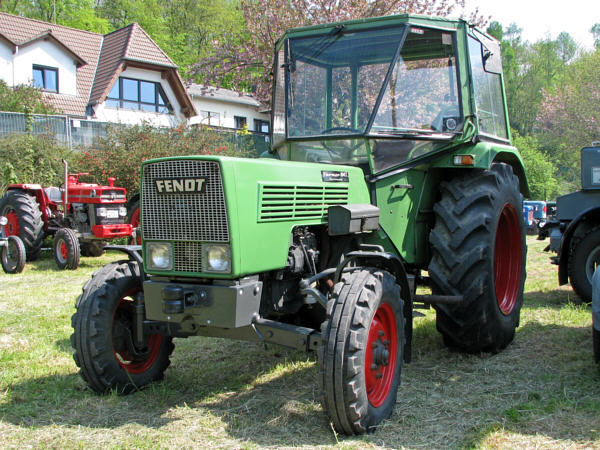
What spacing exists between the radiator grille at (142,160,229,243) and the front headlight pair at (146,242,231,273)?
41mm

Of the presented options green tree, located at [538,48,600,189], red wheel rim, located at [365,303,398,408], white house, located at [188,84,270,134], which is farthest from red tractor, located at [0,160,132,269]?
green tree, located at [538,48,600,189]

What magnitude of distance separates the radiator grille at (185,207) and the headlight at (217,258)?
4 centimetres

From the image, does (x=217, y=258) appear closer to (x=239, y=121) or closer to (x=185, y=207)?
(x=185, y=207)

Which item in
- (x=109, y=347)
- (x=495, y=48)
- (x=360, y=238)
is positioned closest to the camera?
(x=109, y=347)

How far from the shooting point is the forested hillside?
46.9 feet

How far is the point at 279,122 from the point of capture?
473 cm

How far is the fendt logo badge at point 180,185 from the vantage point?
128 inches

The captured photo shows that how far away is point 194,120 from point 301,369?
1009 inches

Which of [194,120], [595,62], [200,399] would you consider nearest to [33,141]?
[200,399]

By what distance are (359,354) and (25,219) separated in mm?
8780

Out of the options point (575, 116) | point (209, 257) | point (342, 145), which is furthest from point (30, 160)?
point (575, 116)

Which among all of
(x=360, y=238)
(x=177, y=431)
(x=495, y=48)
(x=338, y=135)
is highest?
(x=495, y=48)

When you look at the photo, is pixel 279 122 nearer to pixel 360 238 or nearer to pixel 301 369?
pixel 360 238

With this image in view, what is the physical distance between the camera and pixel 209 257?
3250mm
